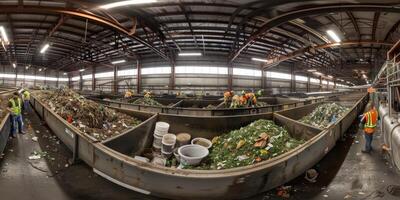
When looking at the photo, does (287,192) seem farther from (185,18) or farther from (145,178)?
(185,18)

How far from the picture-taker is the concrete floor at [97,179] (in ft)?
8.72

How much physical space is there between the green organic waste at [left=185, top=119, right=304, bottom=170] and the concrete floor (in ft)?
1.94

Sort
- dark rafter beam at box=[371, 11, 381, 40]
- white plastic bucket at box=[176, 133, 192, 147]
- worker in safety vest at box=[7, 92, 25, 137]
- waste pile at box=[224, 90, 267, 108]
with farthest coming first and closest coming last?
dark rafter beam at box=[371, 11, 381, 40]
waste pile at box=[224, 90, 267, 108]
worker in safety vest at box=[7, 92, 25, 137]
white plastic bucket at box=[176, 133, 192, 147]

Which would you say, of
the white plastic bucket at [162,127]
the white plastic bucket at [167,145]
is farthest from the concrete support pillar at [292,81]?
the white plastic bucket at [167,145]

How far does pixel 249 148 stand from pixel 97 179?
2.60 meters

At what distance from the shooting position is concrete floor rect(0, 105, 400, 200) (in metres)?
2.66

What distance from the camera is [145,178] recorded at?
8.18ft

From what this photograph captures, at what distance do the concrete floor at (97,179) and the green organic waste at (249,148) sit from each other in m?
0.59

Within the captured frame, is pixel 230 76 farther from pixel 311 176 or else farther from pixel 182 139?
pixel 311 176

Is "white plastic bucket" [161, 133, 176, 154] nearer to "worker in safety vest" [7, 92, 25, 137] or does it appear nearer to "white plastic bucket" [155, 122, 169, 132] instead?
"white plastic bucket" [155, 122, 169, 132]

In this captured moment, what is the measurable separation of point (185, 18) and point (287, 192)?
7.86 meters

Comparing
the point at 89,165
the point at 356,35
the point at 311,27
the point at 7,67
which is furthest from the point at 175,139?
the point at 7,67

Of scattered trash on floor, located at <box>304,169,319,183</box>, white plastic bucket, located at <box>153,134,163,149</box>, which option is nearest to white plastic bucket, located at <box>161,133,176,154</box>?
white plastic bucket, located at <box>153,134,163,149</box>

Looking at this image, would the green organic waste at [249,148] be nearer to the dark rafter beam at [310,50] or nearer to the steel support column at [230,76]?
the dark rafter beam at [310,50]
